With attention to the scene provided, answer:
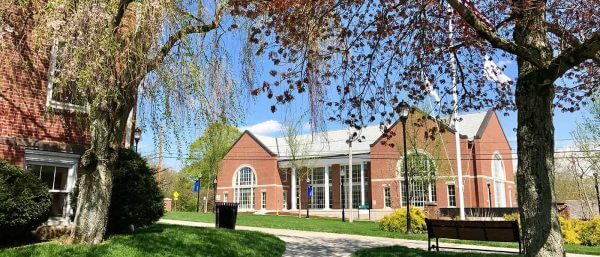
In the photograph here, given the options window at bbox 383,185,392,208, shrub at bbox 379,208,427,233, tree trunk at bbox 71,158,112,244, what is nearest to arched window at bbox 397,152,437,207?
window at bbox 383,185,392,208

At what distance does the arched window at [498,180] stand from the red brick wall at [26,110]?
40.1 m

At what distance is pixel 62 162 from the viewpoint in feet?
37.3

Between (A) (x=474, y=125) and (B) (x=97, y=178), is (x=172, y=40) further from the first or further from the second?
(A) (x=474, y=125)

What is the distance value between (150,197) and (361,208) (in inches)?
1460

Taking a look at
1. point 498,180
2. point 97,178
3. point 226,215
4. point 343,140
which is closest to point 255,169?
point 343,140

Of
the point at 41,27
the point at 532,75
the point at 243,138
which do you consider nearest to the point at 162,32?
the point at 41,27

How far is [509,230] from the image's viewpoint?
36.3 feet

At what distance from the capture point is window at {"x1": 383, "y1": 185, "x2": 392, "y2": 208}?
44581 mm

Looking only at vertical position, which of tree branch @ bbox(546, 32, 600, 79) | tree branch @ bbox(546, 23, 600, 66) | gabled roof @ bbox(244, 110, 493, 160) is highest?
gabled roof @ bbox(244, 110, 493, 160)

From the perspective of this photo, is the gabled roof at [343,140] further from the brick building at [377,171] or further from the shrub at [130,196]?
the shrub at [130,196]

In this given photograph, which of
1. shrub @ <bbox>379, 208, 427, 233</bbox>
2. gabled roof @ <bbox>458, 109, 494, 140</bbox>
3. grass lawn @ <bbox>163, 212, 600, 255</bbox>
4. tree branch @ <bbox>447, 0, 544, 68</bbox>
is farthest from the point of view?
gabled roof @ <bbox>458, 109, 494, 140</bbox>

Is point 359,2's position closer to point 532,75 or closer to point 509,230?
point 532,75

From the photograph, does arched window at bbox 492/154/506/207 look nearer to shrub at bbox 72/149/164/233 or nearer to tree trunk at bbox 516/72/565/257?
shrub at bbox 72/149/164/233

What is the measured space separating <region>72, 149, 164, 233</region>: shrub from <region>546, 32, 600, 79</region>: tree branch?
28.5 ft
